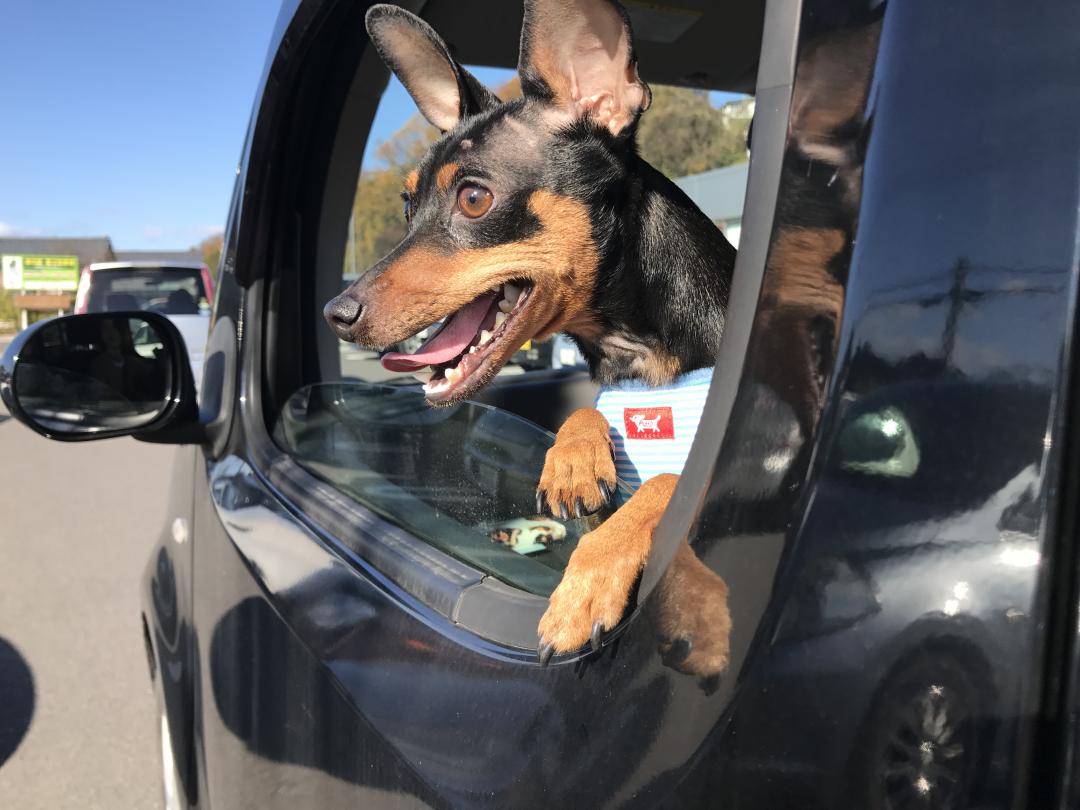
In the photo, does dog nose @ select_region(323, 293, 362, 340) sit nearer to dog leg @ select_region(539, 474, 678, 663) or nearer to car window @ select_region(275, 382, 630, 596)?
car window @ select_region(275, 382, 630, 596)

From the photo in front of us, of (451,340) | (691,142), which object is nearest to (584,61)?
(451,340)

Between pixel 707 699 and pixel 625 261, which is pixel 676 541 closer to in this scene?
pixel 707 699

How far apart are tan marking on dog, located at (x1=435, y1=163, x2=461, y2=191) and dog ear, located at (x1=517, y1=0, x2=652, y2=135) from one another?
25cm

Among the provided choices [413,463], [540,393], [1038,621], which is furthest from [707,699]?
[540,393]

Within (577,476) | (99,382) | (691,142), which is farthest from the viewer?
(691,142)

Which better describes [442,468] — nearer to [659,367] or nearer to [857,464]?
[659,367]

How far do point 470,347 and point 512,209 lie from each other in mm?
343

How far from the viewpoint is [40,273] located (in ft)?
123

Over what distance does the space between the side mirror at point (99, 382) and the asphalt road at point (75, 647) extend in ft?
5.33

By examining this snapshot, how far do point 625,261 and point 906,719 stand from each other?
153 centimetres

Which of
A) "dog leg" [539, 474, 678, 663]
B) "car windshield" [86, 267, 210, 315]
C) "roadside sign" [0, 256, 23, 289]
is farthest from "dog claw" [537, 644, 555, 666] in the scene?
"roadside sign" [0, 256, 23, 289]

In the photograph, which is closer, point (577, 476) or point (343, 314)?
point (577, 476)

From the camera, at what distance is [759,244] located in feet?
2.48

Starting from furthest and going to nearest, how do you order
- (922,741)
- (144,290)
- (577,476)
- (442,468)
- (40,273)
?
(40,273) < (144,290) < (442,468) < (577,476) < (922,741)
